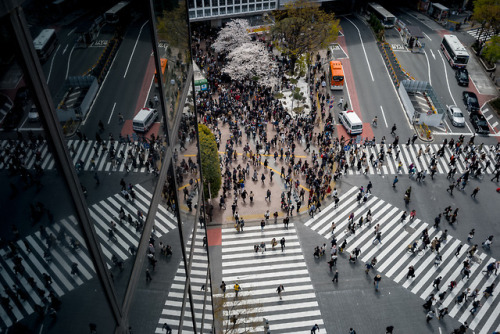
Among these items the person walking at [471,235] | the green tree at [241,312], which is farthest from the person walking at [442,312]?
the green tree at [241,312]

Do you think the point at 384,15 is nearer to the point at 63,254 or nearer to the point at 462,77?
the point at 462,77

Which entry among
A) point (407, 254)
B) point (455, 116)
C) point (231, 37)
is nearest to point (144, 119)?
point (407, 254)

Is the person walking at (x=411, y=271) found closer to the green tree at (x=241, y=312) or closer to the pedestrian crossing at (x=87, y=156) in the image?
the green tree at (x=241, y=312)

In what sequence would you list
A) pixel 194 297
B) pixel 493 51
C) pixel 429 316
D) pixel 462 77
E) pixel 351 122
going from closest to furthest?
pixel 194 297 → pixel 429 316 → pixel 351 122 → pixel 493 51 → pixel 462 77

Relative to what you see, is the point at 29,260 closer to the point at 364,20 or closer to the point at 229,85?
the point at 229,85

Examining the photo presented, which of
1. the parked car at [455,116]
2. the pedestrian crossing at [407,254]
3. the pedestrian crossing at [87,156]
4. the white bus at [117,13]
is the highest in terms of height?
the white bus at [117,13]

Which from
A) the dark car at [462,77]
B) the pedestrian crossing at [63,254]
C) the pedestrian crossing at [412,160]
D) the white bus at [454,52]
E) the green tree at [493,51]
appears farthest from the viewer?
the white bus at [454,52]
